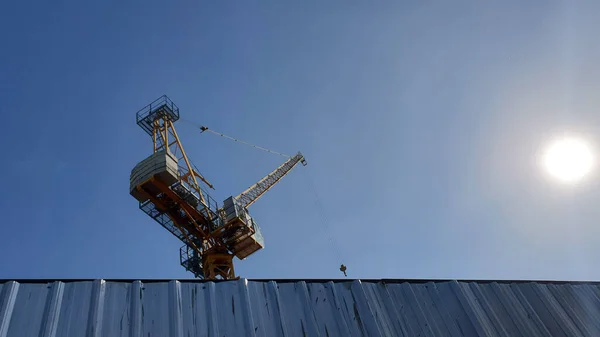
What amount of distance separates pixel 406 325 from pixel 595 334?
550cm

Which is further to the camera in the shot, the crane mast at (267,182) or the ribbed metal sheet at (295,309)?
the crane mast at (267,182)

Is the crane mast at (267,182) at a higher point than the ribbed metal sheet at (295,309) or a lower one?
higher

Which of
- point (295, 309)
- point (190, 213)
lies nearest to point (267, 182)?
point (190, 213)

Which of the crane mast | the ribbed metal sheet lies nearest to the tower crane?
the crane mast

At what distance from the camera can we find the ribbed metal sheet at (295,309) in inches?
314

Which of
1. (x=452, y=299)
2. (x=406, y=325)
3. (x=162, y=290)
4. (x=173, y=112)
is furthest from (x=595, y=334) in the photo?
(x=173, y=112)

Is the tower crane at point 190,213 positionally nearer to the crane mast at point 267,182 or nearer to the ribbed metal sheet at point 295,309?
the crane mast at point 267,182

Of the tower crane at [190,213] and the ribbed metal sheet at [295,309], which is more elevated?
the tower crane at [190,213]

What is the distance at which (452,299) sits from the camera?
1092cm

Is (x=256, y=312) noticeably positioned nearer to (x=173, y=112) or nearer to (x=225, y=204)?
(x=225, y=204)

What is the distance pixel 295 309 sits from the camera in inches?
369

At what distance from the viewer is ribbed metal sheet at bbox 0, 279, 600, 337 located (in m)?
7.96

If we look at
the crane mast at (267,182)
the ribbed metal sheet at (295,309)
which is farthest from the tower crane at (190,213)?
the ribbed metal sheet at (295,309)

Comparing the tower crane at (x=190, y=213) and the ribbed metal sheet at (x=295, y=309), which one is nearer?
the ribbed metal sheet at (x=295, y=309)
